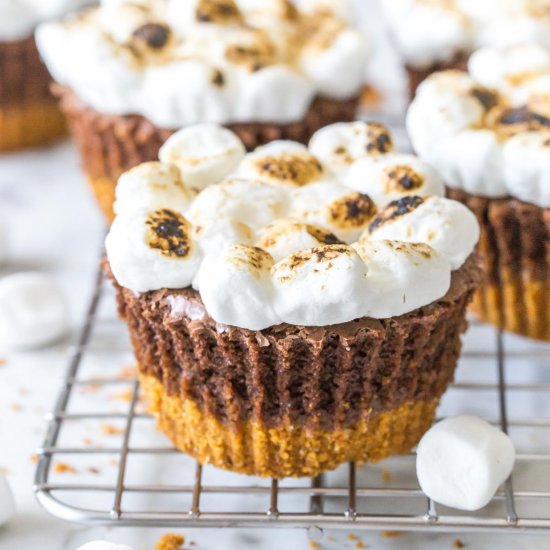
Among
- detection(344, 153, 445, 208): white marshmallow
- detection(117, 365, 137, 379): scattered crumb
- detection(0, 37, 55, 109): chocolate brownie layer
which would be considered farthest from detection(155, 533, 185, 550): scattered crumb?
detection(0, 37, 55, 109): chocolate brownie layer

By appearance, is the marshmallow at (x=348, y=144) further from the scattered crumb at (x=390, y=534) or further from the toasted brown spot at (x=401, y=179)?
the scattered crumb at (x=390, y=534)

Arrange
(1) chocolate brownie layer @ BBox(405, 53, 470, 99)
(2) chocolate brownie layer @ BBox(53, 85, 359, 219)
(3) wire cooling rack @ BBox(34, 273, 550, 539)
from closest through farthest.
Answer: (3) wire cooling rack @ BBox(34, 273, 550, 539)
(2) chocolate brownie layer @ BBox(53, 85, 359, 219)
(1) chocolate brownie layer @ BBox(405, 53, 470, 99)

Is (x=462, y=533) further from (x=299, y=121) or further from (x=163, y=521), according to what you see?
(x=299, y=121)

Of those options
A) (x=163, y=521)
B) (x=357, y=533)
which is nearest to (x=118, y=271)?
(x=163, y=521)

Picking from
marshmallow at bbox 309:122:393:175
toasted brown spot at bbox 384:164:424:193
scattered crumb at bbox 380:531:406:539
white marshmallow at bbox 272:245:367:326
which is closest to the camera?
white marshmallow at bbox 272:245:367:326

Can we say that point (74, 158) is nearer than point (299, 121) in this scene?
No

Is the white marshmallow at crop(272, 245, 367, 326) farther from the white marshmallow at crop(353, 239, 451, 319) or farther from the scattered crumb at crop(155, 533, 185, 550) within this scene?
the scattered crumb at crop(155, 533, 185, 550)

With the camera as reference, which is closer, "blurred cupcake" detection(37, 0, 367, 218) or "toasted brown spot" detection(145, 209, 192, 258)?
"toasted brown spot" detection(145, 209, 192, 258)
